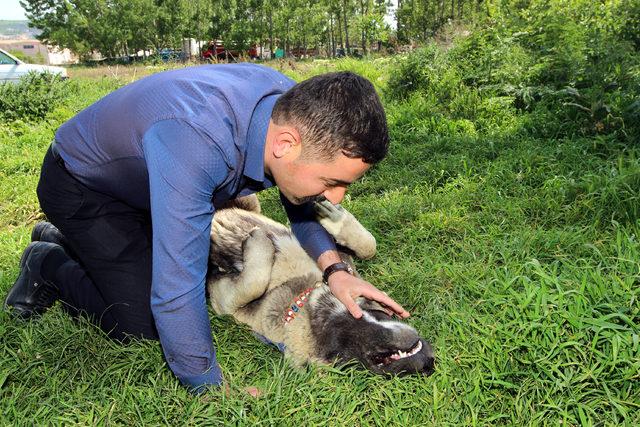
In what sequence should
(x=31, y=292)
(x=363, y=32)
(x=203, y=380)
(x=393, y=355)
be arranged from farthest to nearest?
1. (x=363, y=32)
2. (x=31, y=292)
3. (x=393, y=355)
4. (x=203, y=380)

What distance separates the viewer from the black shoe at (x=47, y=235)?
10.7ft

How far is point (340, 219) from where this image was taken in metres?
3.31

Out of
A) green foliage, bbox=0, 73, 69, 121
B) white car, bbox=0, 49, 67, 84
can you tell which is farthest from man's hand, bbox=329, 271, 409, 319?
white car, bbox=0, 49, 67, 84

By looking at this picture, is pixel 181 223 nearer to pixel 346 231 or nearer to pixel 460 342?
pixel 460 342

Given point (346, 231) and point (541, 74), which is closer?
point (346, 231)

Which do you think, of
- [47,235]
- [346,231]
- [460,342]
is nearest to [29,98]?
[47,235]

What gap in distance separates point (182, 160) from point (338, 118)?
57 centimetres

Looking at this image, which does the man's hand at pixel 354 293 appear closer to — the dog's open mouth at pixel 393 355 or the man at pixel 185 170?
the man at pixel 185 170

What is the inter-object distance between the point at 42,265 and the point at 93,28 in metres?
38.3

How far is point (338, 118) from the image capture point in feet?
6.14

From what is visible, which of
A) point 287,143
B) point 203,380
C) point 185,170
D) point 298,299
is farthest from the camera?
point 298,299

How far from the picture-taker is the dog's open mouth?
2291 millimetres

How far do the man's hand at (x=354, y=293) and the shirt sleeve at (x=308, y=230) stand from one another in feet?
0.82

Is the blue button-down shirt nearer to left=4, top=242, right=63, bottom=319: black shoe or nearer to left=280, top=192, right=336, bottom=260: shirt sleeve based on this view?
left=280, top=192, right=336, bottom=260: shirt sleeve
